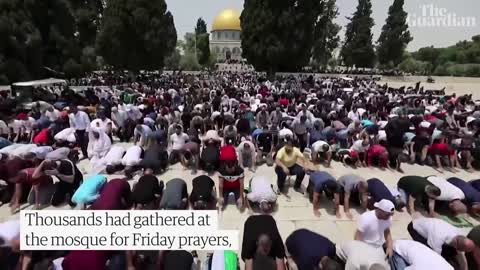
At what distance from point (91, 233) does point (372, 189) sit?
4.67m

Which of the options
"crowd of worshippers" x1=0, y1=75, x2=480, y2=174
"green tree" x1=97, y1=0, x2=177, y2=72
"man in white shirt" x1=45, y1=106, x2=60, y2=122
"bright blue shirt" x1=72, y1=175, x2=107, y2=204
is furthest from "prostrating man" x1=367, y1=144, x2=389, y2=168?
"green tree" x1=97, y1=0, x2=177, y2=72

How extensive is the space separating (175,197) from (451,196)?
4742mm

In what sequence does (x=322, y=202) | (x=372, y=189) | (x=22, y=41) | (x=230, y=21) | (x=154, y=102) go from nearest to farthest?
(x=372, y=189) → (x=322, y=202) → (x=154, y=102) → (x=22, y=41) → (x=230, y=21)

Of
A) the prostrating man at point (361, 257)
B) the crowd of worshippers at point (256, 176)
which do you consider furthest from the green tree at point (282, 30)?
the prostrating man at point (361, 257)

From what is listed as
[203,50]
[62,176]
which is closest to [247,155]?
[62,176]

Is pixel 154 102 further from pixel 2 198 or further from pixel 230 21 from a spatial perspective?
pixel 230 21

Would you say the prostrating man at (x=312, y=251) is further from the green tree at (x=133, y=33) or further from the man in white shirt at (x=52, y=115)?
the green tree at (x=133, y=33)

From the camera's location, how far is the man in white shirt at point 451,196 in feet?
21.0

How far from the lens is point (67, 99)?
16.4 m

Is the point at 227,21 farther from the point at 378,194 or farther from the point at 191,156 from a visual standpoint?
the point at 378,194

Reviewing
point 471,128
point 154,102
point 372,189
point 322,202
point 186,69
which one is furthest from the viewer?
point 186,69

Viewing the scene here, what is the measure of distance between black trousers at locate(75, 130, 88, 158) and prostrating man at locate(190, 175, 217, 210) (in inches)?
189

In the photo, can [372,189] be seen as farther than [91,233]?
Yes

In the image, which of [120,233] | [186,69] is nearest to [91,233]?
[120,233]
